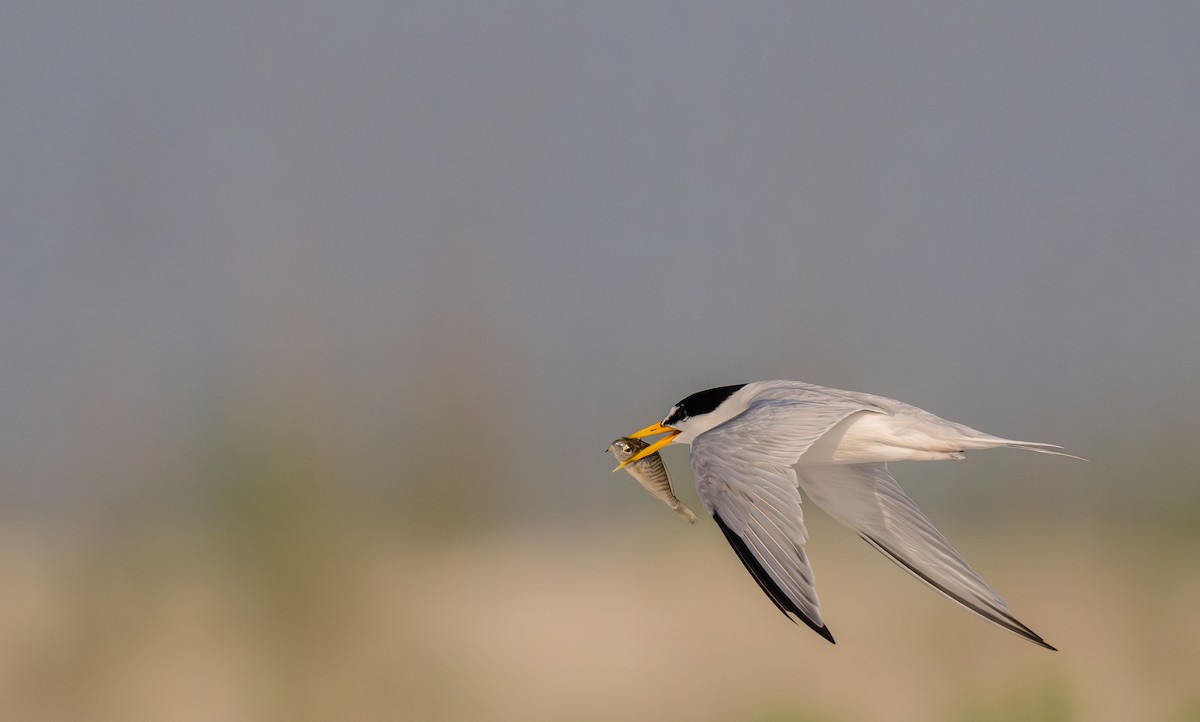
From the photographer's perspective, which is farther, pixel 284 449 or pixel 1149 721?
pixel 1149 721

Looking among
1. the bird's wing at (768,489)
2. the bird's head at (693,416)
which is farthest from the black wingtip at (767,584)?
the bird's head at (693,416)

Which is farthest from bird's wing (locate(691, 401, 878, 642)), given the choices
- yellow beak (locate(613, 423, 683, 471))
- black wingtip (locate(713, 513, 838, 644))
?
yellow beak (locate(613, 423, 683, 471))

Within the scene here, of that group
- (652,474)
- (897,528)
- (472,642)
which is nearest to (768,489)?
(652,474)

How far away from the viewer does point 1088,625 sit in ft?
15.8

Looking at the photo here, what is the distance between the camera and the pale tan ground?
349 centimetres

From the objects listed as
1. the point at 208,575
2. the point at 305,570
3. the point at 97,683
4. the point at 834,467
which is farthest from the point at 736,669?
the point at 97,683

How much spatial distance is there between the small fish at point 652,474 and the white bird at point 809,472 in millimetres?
45

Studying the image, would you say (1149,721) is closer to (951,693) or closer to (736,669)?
(951,693)

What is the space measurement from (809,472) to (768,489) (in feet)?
2.64

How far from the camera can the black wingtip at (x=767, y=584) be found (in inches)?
73.2

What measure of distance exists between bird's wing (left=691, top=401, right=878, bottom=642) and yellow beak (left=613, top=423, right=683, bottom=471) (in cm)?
23

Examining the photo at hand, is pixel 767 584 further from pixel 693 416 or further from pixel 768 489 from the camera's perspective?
pixel 693 416

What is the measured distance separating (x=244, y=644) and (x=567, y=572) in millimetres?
2807

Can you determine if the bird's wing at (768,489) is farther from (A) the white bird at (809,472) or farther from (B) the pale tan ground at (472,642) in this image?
(B) the pale tan ground at (472,642)
